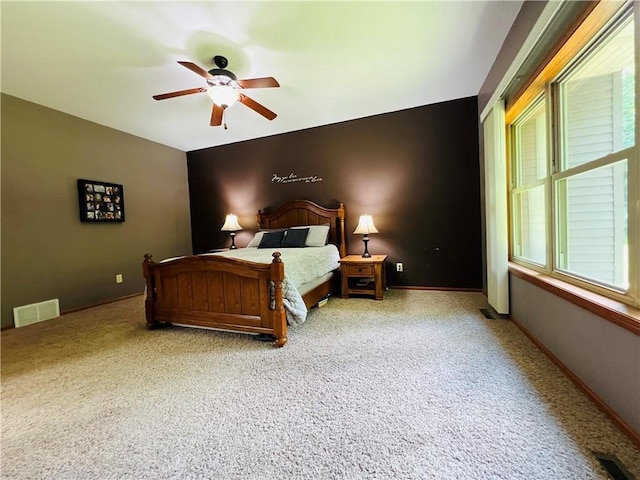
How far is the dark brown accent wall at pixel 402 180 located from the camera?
3.48 m

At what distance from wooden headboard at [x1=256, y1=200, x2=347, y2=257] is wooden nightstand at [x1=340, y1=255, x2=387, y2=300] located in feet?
1.72

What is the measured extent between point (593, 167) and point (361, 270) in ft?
7.53

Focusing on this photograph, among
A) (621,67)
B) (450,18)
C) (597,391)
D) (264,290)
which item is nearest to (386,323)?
(264,290)

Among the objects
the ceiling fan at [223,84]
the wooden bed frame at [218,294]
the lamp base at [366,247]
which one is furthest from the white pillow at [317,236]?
the ceiling fan at [223,84]

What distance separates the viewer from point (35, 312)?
3.04m

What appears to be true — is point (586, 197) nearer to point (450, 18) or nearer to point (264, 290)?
point (450, 18)

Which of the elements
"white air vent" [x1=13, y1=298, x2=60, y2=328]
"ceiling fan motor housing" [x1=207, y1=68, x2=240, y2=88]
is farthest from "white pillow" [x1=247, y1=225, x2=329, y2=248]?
"white air vent" [x1=13, y1=298, x2=60, y2=328]

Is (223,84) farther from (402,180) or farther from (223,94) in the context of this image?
(402,180)

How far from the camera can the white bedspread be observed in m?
2.30

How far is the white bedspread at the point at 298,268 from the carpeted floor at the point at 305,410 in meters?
0.24

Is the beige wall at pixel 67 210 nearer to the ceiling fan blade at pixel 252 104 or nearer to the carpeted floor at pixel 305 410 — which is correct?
the carpeted floor at pixel 305 410

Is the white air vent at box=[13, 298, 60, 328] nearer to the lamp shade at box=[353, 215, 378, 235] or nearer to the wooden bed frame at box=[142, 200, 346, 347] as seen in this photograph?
the wooden bed frame at box=[142, 200, 346, 347]

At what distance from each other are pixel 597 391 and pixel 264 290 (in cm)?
208

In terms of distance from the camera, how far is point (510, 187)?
2.74 metres
